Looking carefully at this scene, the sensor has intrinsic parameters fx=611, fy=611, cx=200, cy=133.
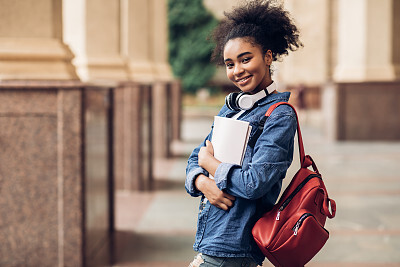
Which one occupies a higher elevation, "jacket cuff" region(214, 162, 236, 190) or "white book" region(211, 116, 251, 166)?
"white book" region(211, 116, 251, 166)

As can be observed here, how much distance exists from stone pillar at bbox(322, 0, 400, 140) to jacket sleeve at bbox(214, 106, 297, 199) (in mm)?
12754

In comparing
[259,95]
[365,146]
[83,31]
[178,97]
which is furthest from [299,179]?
[178,97]

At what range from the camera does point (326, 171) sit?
9.95 meters

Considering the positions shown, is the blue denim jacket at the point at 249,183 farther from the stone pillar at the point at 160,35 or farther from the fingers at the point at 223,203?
the stone pillar at the point at 160,35

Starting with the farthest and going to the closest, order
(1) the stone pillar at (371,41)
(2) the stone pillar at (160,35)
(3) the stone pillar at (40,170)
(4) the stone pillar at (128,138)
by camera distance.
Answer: (2) the stone pillar at (160,35)
(1) the stone pillar at (371,41)
(4) the stone pillar at (128,138)
(3) the stone pillar at (40,170)

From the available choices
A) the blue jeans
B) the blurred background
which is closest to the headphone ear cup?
the blurred background

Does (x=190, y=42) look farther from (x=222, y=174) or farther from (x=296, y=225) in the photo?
(x=296, y=225)

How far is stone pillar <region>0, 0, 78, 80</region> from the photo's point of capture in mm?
4883

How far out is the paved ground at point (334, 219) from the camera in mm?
5176

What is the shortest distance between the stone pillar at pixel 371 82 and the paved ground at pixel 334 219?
2.51 meters

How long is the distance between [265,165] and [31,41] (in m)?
3.35

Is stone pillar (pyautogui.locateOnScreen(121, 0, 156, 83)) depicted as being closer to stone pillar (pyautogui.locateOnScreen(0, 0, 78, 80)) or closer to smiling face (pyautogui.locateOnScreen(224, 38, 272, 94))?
stone pillar (pyautogui.locateOnScreen(0, 0, 78, 80))

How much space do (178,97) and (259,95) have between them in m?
14.5

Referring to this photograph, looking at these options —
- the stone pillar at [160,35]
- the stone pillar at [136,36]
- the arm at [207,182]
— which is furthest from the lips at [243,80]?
the stone pillar at [160,35]
